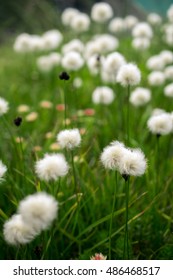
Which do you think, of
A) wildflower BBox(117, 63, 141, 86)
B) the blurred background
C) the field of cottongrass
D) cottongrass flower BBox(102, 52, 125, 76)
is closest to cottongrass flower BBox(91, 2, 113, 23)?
the field of cottongrass

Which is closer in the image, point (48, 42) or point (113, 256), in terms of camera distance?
point (113, 256)

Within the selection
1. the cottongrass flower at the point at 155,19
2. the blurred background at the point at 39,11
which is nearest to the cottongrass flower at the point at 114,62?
the blurred background at the point at 39,11

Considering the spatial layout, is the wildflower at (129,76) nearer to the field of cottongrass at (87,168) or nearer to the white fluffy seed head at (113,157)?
the field of cottongrass at (87,168)

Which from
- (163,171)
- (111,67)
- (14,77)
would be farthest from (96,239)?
(14,77)

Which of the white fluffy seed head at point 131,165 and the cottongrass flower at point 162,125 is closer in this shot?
the white fluffy seed head at point 131,165

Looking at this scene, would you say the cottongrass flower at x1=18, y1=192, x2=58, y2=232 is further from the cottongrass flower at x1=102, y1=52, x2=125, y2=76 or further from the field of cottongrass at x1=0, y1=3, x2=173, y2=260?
the cottongrass flower at x1=102, y1=52, x2=125, y2=76

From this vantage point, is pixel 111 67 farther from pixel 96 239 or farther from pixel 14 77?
pixel 14 77
